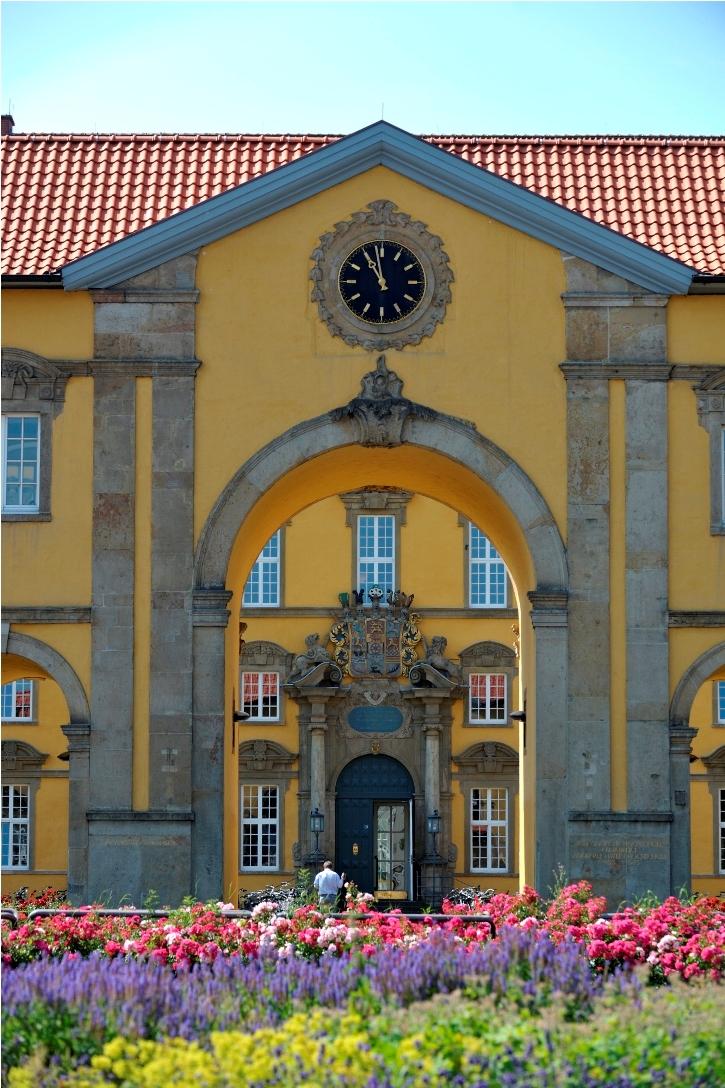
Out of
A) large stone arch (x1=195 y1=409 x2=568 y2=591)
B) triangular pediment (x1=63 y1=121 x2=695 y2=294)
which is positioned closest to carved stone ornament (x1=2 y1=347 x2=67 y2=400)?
triangular pediment (x1=63 y1=121 x2=695 y2=294)

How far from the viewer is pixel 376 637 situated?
42.2 meters

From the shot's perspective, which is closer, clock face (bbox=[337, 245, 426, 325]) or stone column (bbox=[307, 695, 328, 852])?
clock face (bbox=[337, 245, 426, 325])

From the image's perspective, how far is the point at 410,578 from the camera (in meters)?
43.0

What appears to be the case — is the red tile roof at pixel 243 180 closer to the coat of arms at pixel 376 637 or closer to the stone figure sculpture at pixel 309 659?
the coat of arms at pixel 376 637

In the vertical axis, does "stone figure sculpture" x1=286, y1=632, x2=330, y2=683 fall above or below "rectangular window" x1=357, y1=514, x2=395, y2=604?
below

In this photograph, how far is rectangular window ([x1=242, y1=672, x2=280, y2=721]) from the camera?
42094 millimetres

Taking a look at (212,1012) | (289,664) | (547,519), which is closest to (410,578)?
(289,664)

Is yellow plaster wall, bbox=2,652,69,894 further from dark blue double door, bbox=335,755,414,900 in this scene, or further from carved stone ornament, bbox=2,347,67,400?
carved stone ornament, bbox=2,347,67,400

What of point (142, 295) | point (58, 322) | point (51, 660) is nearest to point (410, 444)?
point (142, 295)

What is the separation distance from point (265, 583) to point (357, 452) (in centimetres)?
1955

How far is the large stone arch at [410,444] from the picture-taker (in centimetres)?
2288

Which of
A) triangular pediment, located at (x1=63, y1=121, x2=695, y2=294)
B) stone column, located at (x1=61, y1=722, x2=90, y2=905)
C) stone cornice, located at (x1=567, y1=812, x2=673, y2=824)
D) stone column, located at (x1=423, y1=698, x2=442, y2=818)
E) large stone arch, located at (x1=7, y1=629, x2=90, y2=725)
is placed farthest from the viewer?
stone column, located at (x1=423, y1=698, x2=442, y2=818)

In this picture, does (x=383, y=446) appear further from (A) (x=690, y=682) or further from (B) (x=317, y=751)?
(B) (x=317, y=751)

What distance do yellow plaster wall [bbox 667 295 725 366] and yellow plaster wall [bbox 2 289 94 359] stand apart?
793 centimetres
